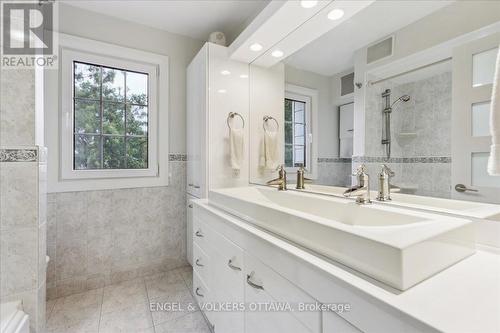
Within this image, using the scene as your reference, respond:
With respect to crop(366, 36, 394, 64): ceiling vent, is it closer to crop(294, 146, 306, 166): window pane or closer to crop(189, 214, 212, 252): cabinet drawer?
crop(294, 146, 306, 166): window pane

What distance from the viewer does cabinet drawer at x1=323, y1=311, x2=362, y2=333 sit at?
1.85ft

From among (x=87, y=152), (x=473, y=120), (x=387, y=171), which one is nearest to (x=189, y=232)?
(x=87, y=152)

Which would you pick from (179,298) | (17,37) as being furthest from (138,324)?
(17,37)

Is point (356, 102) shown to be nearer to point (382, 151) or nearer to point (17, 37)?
point (382, 151)

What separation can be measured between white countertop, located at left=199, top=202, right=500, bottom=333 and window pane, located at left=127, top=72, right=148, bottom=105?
6.85 feet

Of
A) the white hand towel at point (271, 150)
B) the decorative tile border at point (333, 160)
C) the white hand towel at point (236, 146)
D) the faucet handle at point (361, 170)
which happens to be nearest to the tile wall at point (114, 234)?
the white hand towel at point (236, 146)

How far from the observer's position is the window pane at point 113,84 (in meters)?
2.06

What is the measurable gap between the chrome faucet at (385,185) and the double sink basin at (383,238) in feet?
0.36

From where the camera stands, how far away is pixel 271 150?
71.9 inches

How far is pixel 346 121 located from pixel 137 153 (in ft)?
5.91

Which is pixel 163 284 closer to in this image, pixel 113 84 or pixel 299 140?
pixel 299 140

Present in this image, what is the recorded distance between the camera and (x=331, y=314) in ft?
2.00

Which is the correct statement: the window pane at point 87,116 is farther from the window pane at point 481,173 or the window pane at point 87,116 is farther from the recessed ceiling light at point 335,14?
the window pane at point 481,173

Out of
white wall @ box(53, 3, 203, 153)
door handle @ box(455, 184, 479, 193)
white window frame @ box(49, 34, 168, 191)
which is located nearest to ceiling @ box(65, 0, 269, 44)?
white wall @ box(53, 3, 203, 153)
